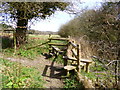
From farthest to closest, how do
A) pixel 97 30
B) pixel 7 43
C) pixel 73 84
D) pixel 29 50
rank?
1. pixel 97 30
2. pixel 7 43
3. pixel 29 50
4. pixel 73 84

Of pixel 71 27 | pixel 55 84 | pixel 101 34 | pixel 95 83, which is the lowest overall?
pixel 55 84

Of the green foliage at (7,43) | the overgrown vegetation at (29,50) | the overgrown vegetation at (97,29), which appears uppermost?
the overgrown vegetation at (97,29)

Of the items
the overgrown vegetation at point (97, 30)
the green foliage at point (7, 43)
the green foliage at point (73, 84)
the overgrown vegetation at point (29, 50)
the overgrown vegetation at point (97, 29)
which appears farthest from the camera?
the green foliage at point (7, 43)

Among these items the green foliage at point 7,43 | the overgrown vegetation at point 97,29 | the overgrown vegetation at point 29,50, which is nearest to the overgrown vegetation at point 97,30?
the overgrown vegetation at point 97,29

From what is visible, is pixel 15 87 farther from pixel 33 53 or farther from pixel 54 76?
pixel 33 53

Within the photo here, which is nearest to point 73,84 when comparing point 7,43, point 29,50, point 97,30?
point 29,50

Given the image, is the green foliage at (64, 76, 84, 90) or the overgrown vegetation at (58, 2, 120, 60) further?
the overgrown vegetation at (58, 2, 120, 60)

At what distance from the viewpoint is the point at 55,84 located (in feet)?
10.6

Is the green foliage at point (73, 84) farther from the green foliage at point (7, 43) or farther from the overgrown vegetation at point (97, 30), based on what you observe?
the green foliage at point (7, 43)

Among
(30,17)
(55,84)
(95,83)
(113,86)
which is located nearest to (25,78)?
(55,84)

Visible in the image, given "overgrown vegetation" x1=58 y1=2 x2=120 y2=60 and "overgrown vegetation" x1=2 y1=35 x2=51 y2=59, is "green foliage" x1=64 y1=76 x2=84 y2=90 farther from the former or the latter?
"overgrown vegetation" x1=2 y1=35 x2=51 y2=59

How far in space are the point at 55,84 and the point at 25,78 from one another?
3.37 feet

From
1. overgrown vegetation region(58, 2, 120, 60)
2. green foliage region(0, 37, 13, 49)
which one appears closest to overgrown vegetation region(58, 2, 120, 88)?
overgrown vegetation region(58, 2, 120, 60)

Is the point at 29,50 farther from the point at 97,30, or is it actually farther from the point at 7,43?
the point at 97,30
